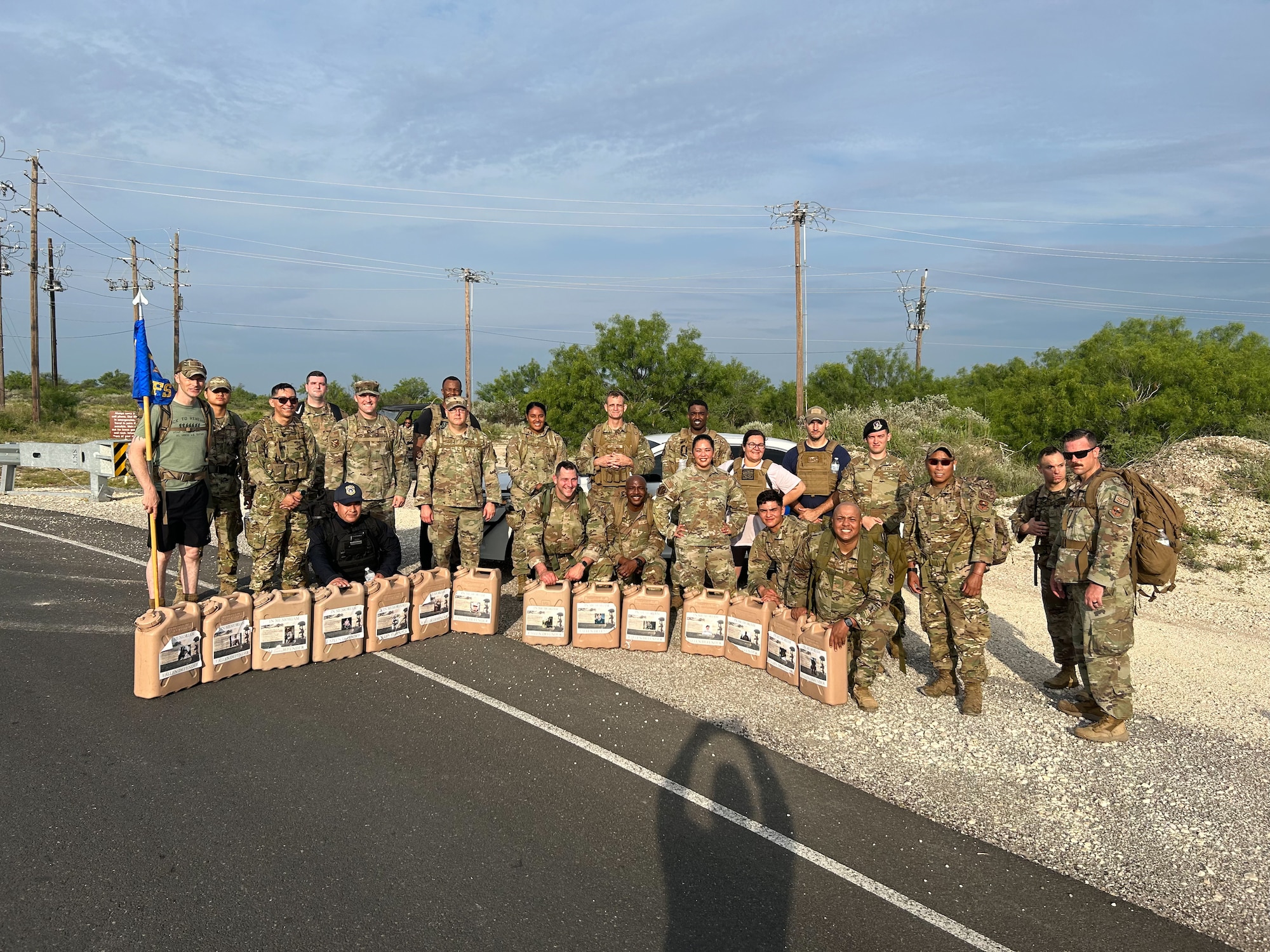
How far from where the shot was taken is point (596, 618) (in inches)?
267

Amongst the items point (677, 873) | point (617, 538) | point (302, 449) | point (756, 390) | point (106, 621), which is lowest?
point (677, 873)

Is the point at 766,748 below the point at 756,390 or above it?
below

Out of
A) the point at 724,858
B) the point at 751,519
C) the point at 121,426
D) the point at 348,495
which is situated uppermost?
the point at 121,426

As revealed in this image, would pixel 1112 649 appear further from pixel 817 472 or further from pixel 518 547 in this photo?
pixel 518 547

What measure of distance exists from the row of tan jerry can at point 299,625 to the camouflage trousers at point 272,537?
1101 mm

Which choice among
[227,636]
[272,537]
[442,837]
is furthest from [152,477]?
[442,837]

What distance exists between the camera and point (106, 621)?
Result: 7066mm

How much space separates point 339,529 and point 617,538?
7.80ft

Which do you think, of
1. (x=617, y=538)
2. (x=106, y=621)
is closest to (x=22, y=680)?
(x=106, y=621)

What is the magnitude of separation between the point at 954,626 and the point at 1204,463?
10579 mm

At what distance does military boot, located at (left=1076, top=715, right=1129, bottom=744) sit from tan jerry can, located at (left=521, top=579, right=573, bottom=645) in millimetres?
3676

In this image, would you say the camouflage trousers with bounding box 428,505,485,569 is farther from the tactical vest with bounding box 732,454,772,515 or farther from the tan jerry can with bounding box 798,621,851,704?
the tan jerry can with bounding box 798,621,851,704

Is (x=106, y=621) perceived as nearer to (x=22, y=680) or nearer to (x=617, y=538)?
(x=22, y=680)

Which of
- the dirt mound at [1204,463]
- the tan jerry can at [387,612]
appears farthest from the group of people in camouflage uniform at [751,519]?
the dirt mound at [1204,463]
